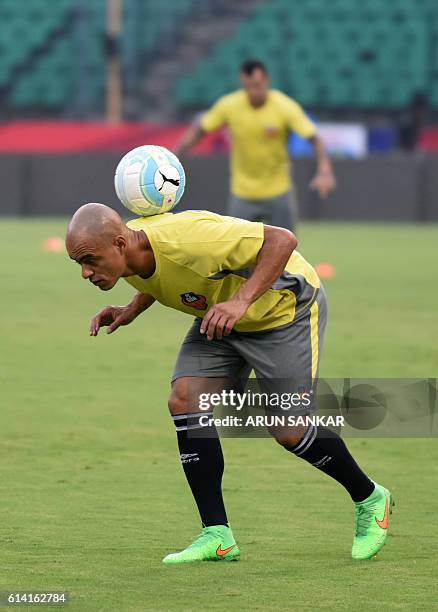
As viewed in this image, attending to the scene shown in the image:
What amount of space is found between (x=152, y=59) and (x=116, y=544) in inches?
1203

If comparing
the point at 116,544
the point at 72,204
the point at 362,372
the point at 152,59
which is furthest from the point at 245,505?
the point at 152,59

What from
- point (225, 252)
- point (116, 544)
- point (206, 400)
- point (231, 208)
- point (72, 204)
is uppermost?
point (225, 252)

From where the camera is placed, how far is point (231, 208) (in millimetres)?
15516

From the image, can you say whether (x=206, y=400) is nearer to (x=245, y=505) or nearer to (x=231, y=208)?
(x=245, y=505)

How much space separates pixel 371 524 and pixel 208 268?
1.23 meters

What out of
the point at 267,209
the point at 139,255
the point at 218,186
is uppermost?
the point at 139,255

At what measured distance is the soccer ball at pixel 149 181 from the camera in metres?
6.09

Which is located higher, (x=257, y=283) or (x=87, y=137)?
(x=257, y=283)

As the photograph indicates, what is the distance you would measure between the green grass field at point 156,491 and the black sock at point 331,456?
26 centimetres

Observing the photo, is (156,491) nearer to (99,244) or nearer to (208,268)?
(208,268)

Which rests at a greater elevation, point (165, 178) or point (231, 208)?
point (165, 178)

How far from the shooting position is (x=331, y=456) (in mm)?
5875

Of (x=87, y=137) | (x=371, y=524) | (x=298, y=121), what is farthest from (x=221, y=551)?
(x=87, y=137)

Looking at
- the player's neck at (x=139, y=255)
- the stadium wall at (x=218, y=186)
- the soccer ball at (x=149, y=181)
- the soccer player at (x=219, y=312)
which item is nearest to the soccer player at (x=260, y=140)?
the soccer ball at (x=149, y=181)
